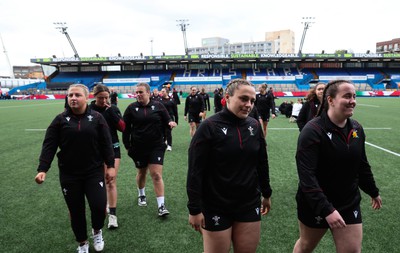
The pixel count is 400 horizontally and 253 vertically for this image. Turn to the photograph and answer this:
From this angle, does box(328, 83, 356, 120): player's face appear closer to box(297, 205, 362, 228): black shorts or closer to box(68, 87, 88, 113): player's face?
box(297, 205, 362, 228): black shorts

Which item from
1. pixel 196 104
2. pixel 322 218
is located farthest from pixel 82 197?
pixel 196 104

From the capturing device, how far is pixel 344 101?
7.97ft

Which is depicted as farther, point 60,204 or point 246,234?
point 60,204

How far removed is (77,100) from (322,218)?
2.78 metres

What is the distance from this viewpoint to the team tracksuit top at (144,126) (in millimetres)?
4684

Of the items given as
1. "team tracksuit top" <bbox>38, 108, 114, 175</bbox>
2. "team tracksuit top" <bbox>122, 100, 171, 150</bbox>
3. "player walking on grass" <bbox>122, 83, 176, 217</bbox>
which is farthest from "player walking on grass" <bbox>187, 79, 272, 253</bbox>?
"team tracksuit top" <bbox>122, 100, 171, 150</bbox>

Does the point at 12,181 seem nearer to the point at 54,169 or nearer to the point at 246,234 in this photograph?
the point at 54,169

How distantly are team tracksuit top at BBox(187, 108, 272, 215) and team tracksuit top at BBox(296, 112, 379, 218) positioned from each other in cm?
44

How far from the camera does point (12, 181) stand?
253 inches

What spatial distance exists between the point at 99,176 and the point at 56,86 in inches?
2177

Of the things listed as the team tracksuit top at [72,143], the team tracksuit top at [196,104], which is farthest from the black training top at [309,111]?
the team tracksuit top at [196,104]

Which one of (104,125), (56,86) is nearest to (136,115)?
(104,125)

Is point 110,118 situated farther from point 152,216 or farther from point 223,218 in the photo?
point 223,218

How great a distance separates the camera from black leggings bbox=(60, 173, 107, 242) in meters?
3.39
